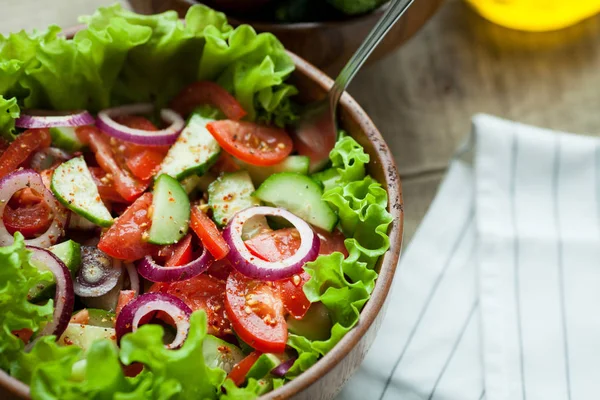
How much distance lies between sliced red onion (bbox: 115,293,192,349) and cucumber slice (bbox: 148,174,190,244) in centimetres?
17

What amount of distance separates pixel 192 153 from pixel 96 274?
38 cm

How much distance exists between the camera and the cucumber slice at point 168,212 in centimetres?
180

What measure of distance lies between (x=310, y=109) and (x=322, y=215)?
344 millimetres

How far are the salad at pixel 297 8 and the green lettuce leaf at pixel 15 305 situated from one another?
1.00 metres

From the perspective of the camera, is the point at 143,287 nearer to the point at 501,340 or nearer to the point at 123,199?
the point at 123,199

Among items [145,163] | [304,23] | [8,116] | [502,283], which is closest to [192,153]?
[145,163]

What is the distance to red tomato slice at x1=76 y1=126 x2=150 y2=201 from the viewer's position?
190cm

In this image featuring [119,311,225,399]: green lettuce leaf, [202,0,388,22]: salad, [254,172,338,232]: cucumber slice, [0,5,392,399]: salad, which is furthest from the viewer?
[202,0,388,22]: salad

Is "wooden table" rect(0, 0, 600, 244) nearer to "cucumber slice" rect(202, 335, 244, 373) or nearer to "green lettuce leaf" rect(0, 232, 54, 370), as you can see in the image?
"cucumber slice" rect(202, 335, 244, 373)

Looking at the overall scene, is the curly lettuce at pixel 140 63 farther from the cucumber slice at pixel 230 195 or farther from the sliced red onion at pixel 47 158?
the cucumber slice at pixel 230 195

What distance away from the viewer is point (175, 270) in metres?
1.74

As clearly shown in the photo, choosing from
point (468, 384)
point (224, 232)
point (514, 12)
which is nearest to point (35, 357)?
point (224, 232)

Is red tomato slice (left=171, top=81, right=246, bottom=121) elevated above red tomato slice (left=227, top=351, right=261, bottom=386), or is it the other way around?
red tomato slice (left=171, top=81, right=246, bottom=121)

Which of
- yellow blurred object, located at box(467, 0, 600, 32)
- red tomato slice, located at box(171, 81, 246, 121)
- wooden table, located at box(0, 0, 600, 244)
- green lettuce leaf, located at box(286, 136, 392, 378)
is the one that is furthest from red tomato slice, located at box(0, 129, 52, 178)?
yellow blurred object, located at box(467, 0, 600, 32)
